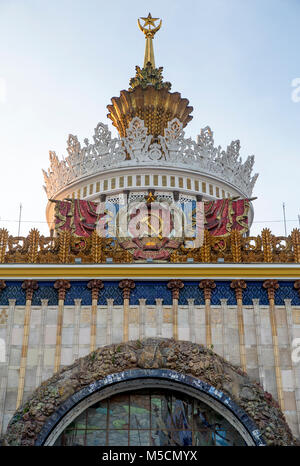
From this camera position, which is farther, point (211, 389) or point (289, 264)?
point (289, 264)

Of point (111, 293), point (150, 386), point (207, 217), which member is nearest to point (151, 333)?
point (111, 293)

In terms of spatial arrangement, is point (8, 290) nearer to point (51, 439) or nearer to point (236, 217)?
point (51, 439)

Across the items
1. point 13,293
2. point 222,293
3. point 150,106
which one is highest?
point 150,106

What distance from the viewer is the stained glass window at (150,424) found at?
2127 centimetres

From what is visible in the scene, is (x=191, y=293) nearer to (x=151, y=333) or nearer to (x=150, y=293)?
(x=150, y=293)

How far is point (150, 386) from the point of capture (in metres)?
21.6

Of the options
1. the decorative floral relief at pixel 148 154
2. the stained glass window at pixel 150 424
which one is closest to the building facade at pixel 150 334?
the stained glass window at pixel 150 424

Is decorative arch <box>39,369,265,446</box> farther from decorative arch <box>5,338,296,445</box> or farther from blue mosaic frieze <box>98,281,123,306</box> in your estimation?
blue mosaic frieze <box>98,281,123,306</box>

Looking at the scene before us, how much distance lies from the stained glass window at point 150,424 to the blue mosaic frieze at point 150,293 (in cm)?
362

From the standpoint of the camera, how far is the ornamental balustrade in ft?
80.3

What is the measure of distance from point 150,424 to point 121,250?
21.1 feet

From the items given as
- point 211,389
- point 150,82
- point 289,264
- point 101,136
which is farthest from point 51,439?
point 150,82

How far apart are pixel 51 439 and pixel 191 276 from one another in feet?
24.4

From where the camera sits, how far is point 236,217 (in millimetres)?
26609
